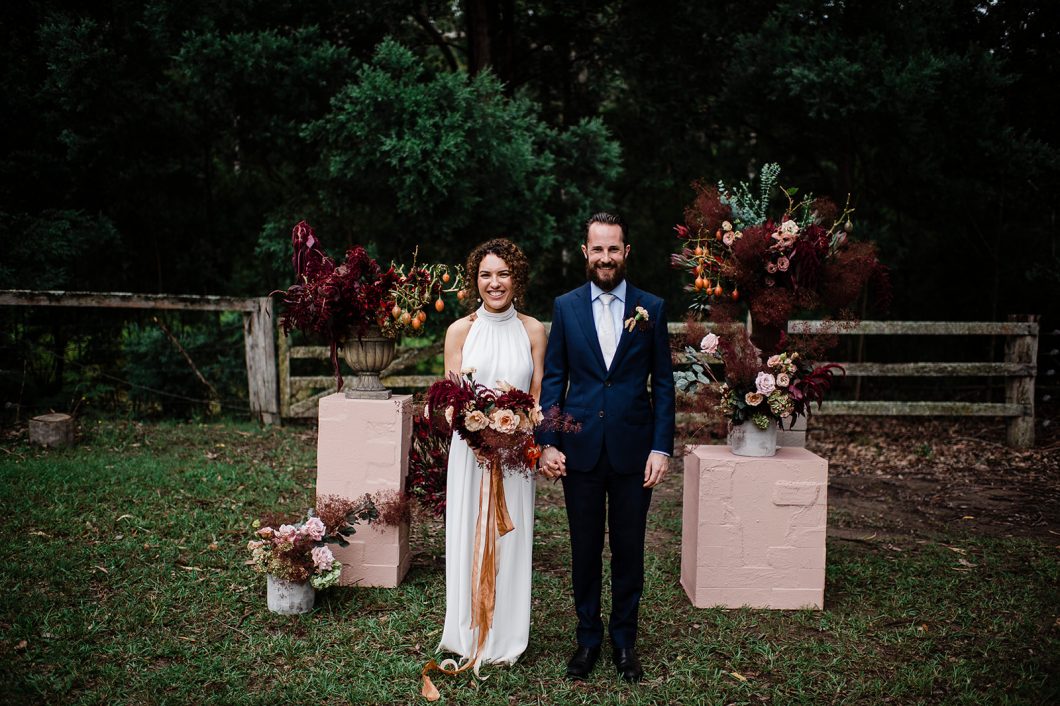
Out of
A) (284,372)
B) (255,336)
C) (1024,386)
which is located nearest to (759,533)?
(1024,386)

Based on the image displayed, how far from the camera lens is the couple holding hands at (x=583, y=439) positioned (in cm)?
371

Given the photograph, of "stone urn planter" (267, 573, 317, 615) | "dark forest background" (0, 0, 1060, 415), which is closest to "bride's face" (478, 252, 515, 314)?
"stone urn planter" (267, 573, 317, 615)

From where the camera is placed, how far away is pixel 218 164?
39.4 ft

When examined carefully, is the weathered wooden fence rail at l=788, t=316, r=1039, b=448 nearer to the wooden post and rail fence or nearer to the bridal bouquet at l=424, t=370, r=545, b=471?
the wooden post and rail fence

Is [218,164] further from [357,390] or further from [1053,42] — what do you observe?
[1053,42]

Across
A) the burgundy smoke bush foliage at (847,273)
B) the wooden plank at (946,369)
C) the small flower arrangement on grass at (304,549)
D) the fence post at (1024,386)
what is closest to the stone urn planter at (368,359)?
the small flower arrangement on grass at (304,549)

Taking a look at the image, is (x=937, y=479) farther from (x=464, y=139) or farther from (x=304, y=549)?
(x=464, y=139)

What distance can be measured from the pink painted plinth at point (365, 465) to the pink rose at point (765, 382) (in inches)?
89.5

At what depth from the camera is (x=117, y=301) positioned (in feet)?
29.0

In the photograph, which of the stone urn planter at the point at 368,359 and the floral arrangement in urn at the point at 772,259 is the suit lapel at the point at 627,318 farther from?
the stone urn planter at the point at 368,359

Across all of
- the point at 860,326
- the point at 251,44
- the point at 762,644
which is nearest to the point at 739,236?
the point at 762,644

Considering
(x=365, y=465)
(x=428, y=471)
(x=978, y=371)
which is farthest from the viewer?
(x=978, y=371)

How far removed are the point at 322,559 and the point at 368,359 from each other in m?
1.30

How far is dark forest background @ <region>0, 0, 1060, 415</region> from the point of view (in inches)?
374
